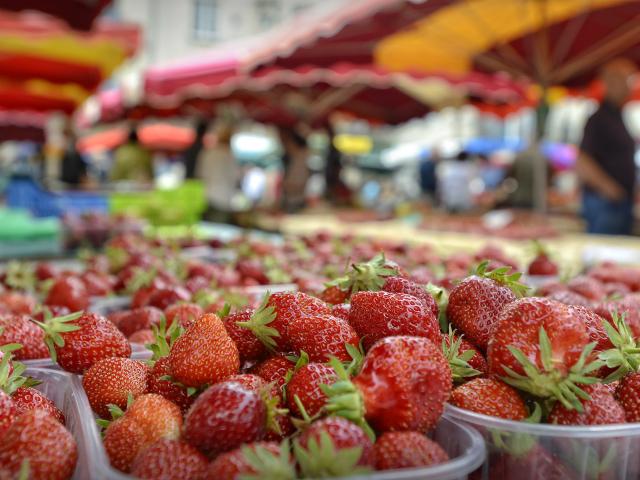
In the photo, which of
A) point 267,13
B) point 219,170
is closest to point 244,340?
point 219,170

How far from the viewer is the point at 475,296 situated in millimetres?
1113

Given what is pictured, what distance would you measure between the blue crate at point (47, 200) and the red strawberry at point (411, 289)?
15.1 ft

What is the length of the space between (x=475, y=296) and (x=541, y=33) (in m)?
3.85

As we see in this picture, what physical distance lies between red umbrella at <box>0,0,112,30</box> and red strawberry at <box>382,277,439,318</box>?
119 inches

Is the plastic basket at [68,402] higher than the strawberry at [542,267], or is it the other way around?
the strawberry at [542,267]

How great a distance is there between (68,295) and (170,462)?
4.06ft

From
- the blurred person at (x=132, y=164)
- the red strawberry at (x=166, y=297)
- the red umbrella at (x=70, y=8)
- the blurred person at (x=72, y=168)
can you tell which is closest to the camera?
the red strawberry at (x=166, y=297)

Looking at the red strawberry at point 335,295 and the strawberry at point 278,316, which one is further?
the red strawberry at point 335,295

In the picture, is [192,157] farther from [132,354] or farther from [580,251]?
[132,354]

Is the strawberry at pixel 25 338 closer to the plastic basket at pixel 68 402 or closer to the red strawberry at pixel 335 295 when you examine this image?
the plastic basket at pixel 68 402

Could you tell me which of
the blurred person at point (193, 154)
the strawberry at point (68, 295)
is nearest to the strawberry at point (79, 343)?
the strawberry at point (68, 295)

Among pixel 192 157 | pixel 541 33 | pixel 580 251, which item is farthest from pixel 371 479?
pixel 192 157

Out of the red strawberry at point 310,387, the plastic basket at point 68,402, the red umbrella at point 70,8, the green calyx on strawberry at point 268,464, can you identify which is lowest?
the plastic basket at point 68,402

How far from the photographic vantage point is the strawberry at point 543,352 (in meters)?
0.90
